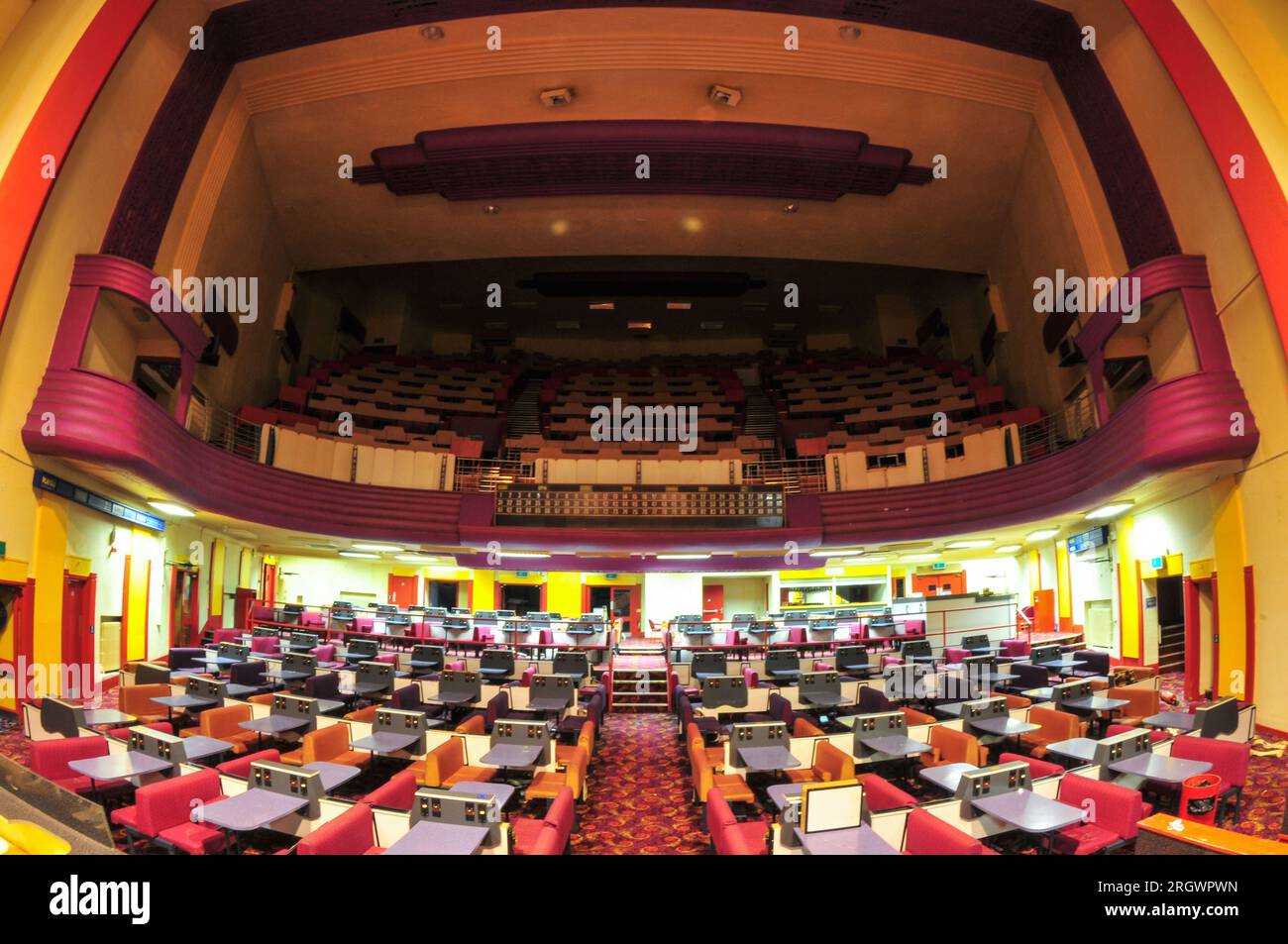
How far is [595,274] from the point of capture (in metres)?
24.1

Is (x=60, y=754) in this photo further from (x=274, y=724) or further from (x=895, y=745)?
(x=895, y=745)

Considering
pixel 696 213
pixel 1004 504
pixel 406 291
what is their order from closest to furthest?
pixel 1004 504
pixel 696 213
pixel 406 291

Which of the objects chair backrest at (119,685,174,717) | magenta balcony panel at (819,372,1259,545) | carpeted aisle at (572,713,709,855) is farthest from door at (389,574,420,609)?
carpeted aisle at (572,713,709,855)


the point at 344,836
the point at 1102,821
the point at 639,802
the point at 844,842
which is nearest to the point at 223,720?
the point at 344,836

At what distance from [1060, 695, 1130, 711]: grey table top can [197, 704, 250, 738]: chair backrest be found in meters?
10.0

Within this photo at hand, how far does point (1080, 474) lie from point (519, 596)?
55.6ft

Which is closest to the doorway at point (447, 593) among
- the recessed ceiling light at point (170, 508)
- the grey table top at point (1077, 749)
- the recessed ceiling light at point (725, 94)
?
the recessed ceiling light at point (170, 508)

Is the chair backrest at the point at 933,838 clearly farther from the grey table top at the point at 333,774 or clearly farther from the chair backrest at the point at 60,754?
the chair backrest at the point at 60,754

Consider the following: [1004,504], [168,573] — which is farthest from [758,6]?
[168,573]

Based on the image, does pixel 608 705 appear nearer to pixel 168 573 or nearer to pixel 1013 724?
pixel 1013 724

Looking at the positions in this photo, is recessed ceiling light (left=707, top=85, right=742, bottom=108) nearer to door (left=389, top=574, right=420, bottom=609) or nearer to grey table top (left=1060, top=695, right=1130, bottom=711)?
grey table top (left=1060, top=695, right=1130, bottom=711)

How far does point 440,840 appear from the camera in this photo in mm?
3627

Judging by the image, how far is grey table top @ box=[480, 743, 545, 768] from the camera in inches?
225
